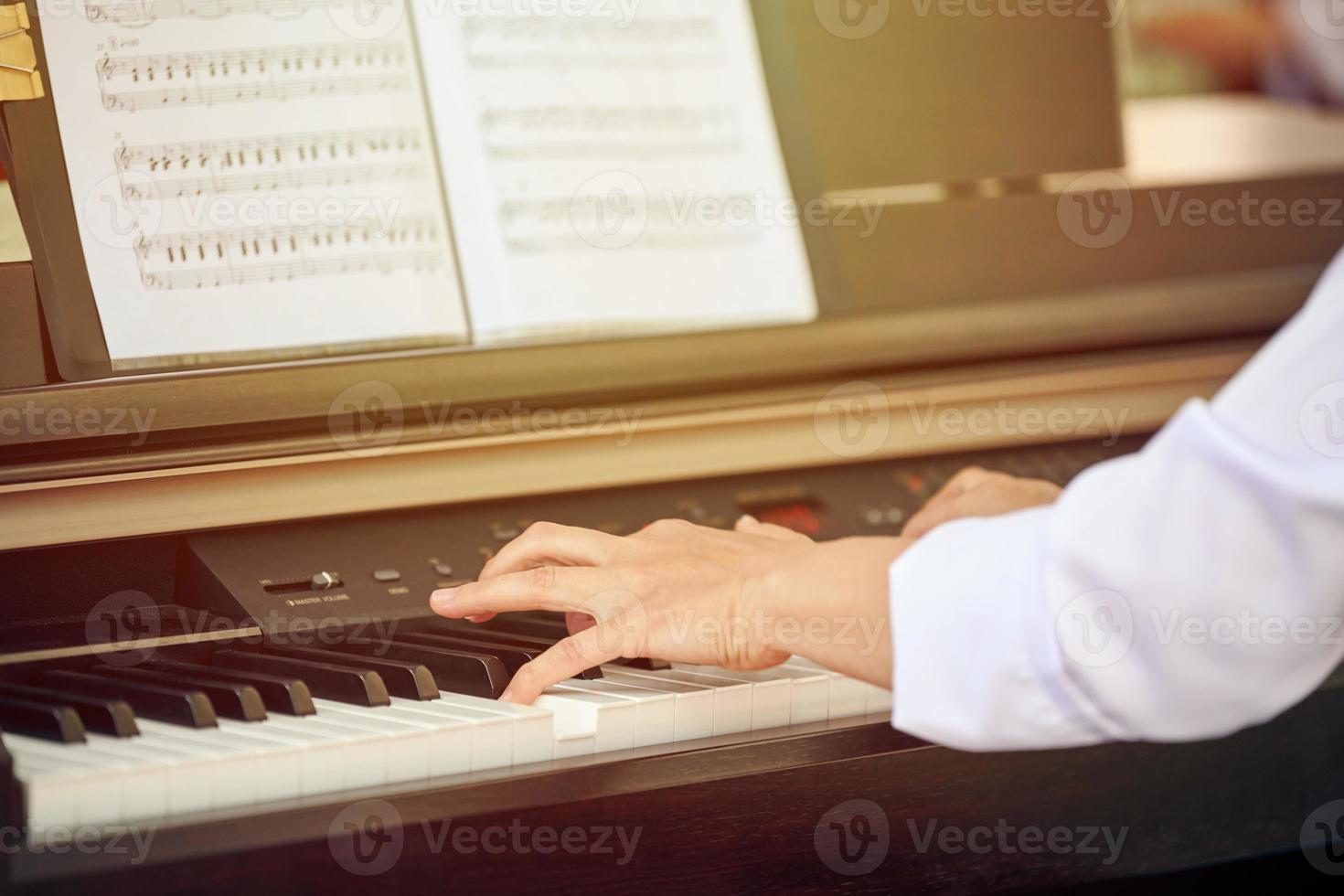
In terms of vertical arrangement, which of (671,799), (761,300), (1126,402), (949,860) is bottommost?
(949,860)

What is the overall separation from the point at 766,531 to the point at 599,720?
10.1 inches

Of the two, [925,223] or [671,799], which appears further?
[925,223]

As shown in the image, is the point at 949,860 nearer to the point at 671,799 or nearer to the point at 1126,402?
the point at 671,799

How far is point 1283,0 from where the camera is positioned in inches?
80.2

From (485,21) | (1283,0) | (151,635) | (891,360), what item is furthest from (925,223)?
(1283,0)

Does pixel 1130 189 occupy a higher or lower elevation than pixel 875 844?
higher

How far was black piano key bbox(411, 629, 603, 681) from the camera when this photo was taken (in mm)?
900

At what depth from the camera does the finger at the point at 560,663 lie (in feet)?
2.74

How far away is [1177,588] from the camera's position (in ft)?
2.44

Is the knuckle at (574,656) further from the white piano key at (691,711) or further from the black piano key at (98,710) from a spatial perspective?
the black piano key at (98,710)

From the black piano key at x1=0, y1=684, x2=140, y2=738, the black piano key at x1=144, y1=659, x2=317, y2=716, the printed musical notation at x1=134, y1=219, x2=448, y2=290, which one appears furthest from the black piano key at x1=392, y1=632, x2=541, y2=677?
the printed musical notation at x1=134, y1=219, x2=448, y2=290

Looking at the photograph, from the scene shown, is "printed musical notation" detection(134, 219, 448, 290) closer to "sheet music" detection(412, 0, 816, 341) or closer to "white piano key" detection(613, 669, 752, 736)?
"sheet music" detection(412, 0, 816, 341)

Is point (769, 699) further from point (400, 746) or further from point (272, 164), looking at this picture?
point (272, 164)

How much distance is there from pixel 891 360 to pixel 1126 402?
0.95 feet
